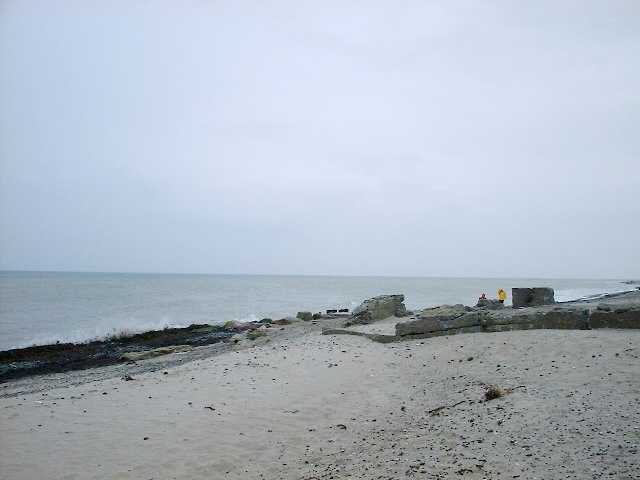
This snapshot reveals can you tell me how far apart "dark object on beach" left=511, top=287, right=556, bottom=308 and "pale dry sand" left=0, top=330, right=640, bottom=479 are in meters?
9.01

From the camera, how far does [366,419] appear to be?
309 inches

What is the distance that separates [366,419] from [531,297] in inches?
579

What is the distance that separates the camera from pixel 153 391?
10.2 metres

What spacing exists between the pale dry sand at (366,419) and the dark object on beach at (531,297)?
901cm

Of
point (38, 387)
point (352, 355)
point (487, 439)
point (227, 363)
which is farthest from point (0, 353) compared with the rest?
point (487, 439)

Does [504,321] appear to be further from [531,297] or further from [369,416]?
[531,297]

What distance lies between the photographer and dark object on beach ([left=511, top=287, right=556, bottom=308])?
19.8 meters

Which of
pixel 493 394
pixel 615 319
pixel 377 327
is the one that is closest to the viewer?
pixel 493 394

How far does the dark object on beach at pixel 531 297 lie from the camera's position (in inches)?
778

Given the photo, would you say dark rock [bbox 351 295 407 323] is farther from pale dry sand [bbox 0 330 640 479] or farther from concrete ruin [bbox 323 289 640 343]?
pale dry sand [bbox 0 330 640 479]

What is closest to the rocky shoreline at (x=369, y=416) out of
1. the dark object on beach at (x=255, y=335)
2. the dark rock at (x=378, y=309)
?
the dark rock at (x=378, y=309)

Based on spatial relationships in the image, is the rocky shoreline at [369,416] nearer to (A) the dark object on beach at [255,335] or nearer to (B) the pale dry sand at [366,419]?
(B) the pale dry sand at [366,419]

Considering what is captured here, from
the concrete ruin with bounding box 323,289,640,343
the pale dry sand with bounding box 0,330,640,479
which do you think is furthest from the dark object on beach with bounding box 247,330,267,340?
the pale dry sand with bounding box 0,330,640,479

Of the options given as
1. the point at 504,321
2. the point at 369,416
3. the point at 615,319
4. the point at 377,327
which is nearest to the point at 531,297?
the point at 504,321
